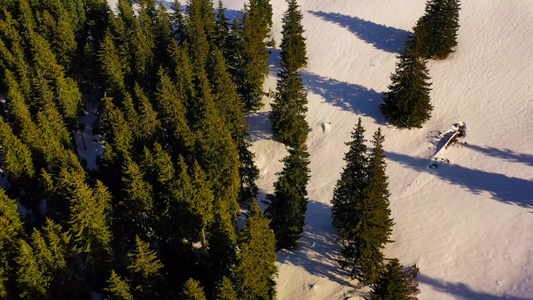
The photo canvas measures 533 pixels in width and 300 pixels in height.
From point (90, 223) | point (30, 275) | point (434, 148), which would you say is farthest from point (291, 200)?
point (434, 148)

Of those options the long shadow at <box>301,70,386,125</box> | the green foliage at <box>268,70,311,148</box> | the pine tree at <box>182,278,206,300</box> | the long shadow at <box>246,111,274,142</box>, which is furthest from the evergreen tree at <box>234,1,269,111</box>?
the pine tree at <box>182,278,206,300</box>

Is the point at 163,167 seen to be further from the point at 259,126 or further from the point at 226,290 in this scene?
the point at 259,126

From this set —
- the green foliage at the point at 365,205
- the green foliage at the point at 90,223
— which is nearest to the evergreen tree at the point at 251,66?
the green foliage at the point at 365,205

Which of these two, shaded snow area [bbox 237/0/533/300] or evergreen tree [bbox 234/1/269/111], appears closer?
shaded snow area [bbox 237/0/533/300]

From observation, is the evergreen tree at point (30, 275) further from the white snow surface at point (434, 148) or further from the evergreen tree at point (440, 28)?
the evergreen tree at point (440, 28)

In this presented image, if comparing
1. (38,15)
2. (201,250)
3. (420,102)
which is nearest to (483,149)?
(420,102)

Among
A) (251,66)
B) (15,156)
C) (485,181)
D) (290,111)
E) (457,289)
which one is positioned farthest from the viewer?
(251,66)

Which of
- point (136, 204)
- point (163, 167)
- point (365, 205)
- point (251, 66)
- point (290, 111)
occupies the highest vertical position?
point (251, 66)

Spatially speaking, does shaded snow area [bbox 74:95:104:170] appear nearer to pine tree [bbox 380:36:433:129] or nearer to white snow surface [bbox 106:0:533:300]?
white snow surface [bbox 106:0:533:300]
